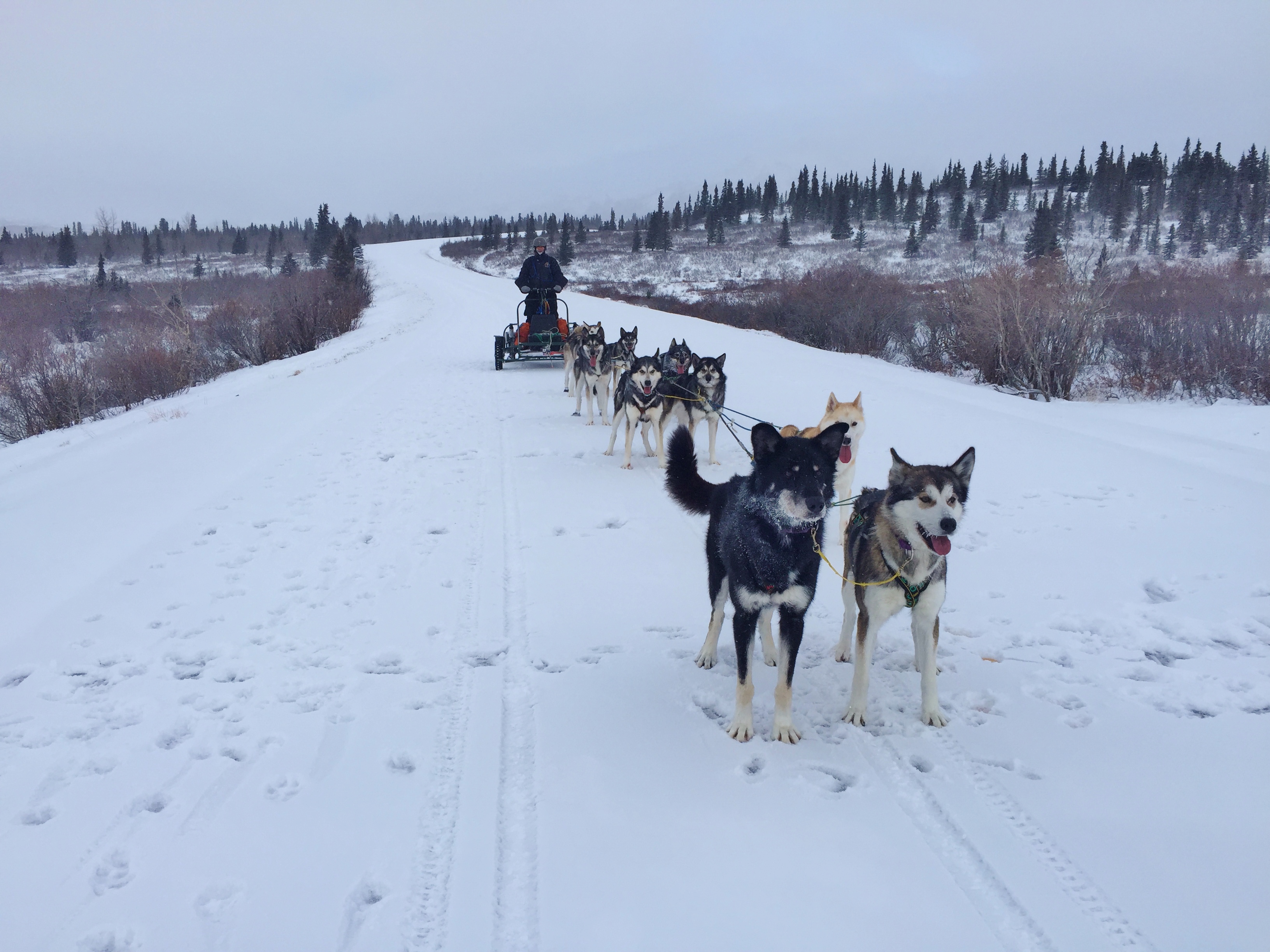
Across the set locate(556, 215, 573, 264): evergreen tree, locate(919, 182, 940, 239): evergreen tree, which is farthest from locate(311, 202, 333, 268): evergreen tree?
locate(919, 182, 940, 239): evergreen tree

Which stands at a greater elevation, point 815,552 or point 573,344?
point 573,344

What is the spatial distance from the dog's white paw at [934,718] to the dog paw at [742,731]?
0.85m

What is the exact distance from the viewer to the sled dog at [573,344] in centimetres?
1111

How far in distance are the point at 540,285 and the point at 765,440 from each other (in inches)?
492

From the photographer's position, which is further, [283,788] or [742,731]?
[742,731]

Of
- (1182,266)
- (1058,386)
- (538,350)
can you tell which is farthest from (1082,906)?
(1182,266)

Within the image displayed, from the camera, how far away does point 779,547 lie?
9.93ft

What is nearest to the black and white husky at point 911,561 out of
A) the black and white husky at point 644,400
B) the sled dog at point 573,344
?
the black and white husky at point 644,400

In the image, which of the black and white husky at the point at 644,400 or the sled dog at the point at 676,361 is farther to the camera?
the sled dog at the point at 676,361

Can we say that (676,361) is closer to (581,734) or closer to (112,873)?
(581,734)

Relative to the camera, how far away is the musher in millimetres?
14438

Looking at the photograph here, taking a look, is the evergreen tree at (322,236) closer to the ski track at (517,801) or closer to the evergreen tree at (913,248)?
the evergreen tree at (913,248)

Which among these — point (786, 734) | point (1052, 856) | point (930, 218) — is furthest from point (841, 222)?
point (1052, 856)

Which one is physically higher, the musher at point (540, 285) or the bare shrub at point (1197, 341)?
the musher at point (540, 285)
